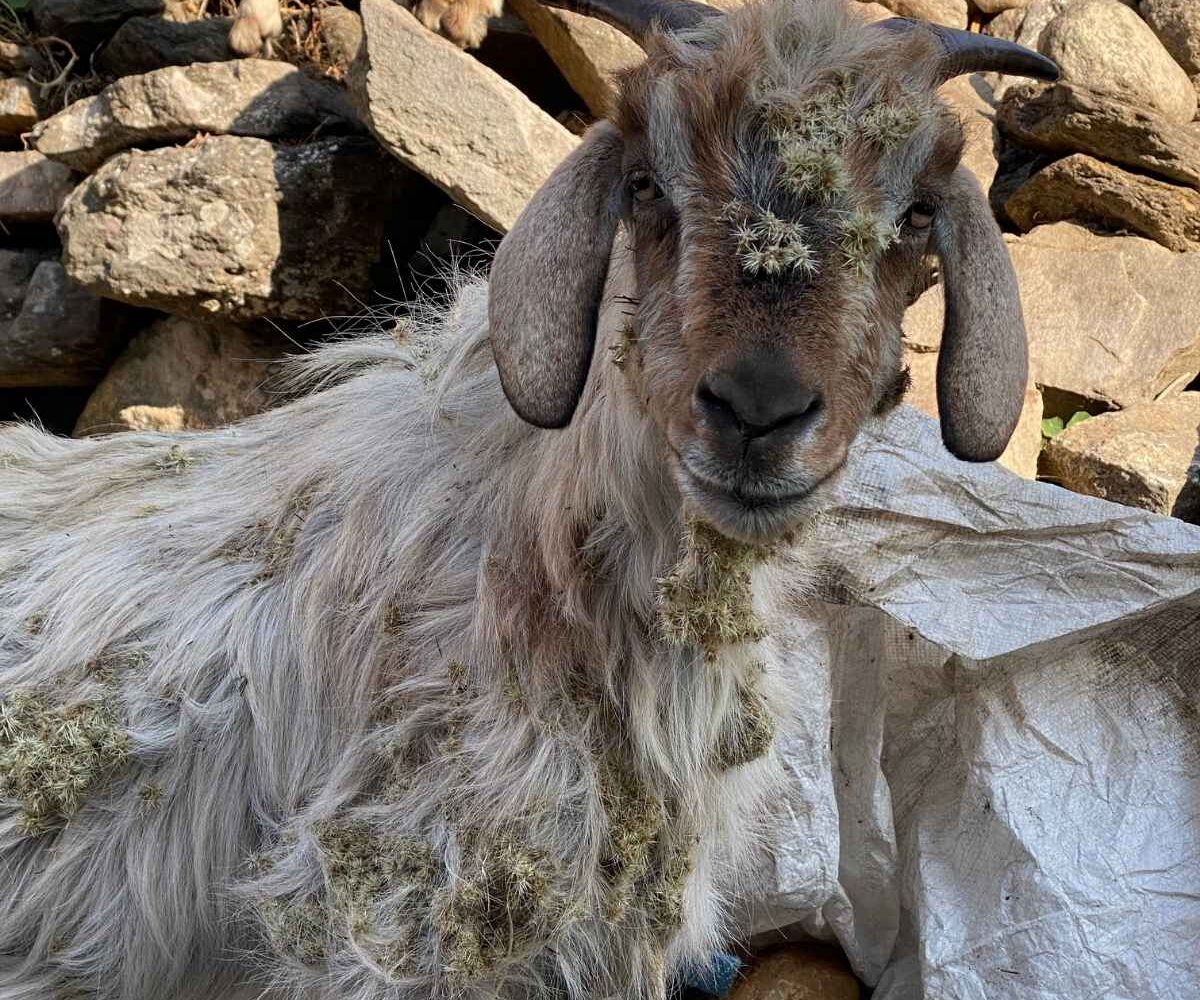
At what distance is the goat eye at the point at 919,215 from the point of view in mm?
1907

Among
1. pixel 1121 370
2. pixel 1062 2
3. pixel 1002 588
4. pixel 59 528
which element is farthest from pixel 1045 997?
pixel 1062 2

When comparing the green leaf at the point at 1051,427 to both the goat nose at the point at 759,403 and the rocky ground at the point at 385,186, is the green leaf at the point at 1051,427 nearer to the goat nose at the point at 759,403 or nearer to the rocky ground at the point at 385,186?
the rocky ground at the point at 385,186

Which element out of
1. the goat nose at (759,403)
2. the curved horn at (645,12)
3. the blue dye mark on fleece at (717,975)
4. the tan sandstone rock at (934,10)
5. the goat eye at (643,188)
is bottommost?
the blue dye mark on fleece at (717,975)

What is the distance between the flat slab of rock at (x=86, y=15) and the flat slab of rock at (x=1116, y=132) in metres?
3.45

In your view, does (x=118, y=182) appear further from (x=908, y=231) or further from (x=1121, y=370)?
(x=1121, y=370)

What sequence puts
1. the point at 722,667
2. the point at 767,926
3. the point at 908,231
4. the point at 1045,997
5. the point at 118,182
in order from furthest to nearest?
the point at 118,182
the point at 767,926
the point at 1045,997
the point at 722,667
the point at 908,231

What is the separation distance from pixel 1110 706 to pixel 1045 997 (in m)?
0.67

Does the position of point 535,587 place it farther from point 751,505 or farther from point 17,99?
point 17,99

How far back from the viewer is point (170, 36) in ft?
14.2

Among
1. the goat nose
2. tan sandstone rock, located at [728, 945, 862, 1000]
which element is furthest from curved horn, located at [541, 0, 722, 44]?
tan sandstone rock, located at [728, 945, 862, 1000]

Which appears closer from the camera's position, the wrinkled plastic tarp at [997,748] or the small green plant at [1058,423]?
the wrinkled plastic tarp at [997,748]

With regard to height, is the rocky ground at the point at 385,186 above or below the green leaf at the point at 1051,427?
above

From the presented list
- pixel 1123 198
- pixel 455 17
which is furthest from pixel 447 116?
pixel 1123 198

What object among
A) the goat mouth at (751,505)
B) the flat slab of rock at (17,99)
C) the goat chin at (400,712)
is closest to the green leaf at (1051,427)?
the goat chin at (400,712)
